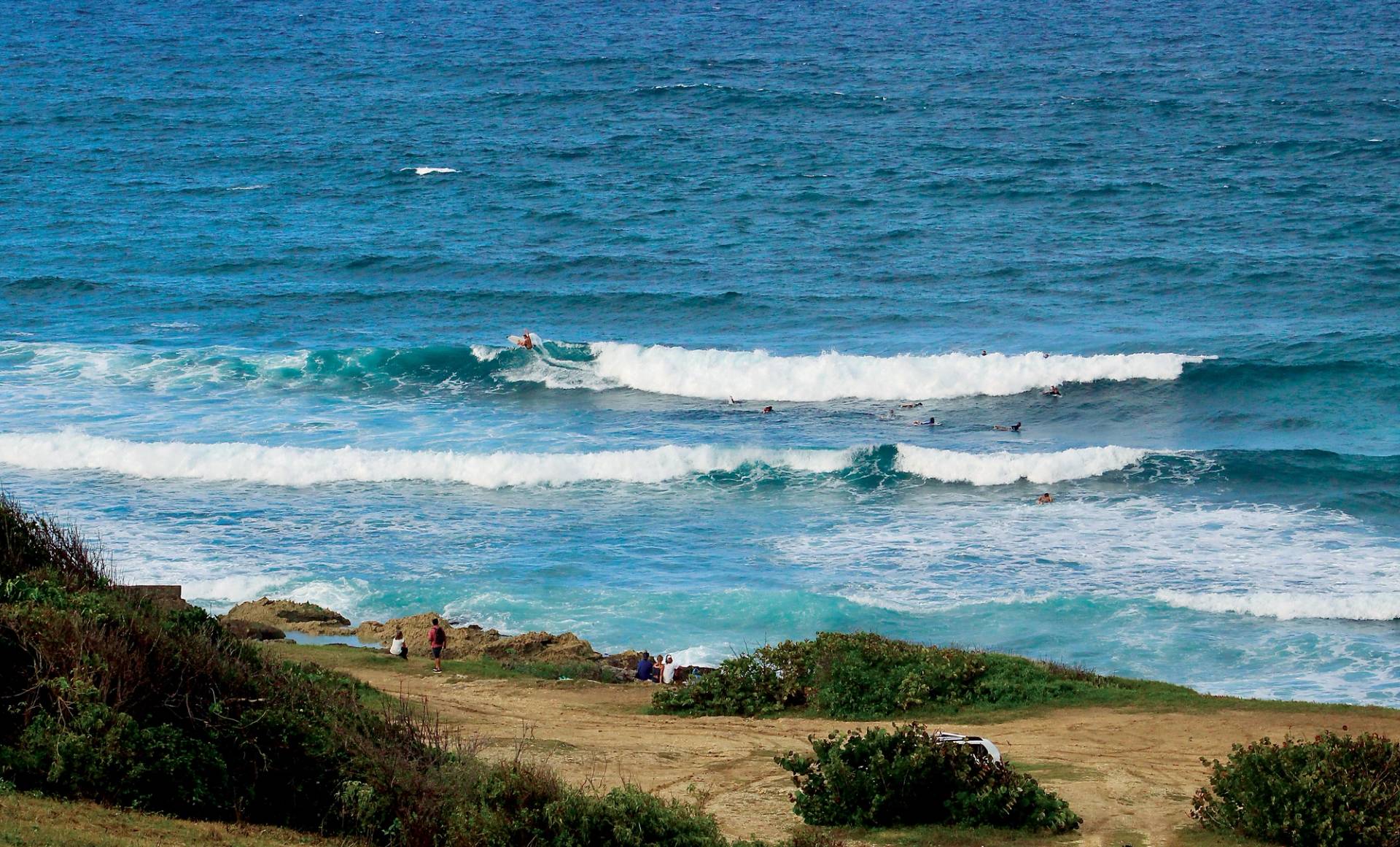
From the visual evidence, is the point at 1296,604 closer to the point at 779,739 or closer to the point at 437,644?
the point at 779,739

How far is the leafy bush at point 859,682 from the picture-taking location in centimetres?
1747

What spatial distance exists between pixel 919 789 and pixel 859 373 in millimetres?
24833

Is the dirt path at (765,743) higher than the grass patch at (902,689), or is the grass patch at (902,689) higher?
the grass patch at (902,689)

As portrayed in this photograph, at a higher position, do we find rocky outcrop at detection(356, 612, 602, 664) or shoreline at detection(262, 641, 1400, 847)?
rocky outcrop at detection(356, 612, 602, 664)

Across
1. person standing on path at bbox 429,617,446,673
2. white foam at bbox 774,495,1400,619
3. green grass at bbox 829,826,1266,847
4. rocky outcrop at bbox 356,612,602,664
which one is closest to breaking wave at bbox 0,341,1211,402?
white foam at bbox 774,495,1400,619

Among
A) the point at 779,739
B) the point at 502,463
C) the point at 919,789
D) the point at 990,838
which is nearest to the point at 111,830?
the point at 919,789

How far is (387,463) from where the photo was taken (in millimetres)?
A: 31219

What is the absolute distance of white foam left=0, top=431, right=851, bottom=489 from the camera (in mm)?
30828

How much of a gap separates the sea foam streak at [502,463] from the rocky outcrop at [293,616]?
8.16 metres

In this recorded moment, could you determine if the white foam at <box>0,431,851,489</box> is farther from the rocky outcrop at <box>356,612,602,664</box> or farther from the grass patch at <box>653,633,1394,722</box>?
the grass patch at <box>653,633,1394,722</box>

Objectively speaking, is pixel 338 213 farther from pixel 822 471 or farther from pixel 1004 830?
pixel 1004 830

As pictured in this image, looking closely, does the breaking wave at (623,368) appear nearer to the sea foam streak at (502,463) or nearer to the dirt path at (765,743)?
the sea foam streak at (502,463)

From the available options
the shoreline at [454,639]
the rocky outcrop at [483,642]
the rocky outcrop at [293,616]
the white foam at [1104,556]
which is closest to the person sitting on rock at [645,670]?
the shoreline at [454,639]

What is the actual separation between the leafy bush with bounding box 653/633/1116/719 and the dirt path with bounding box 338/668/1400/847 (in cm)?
42
